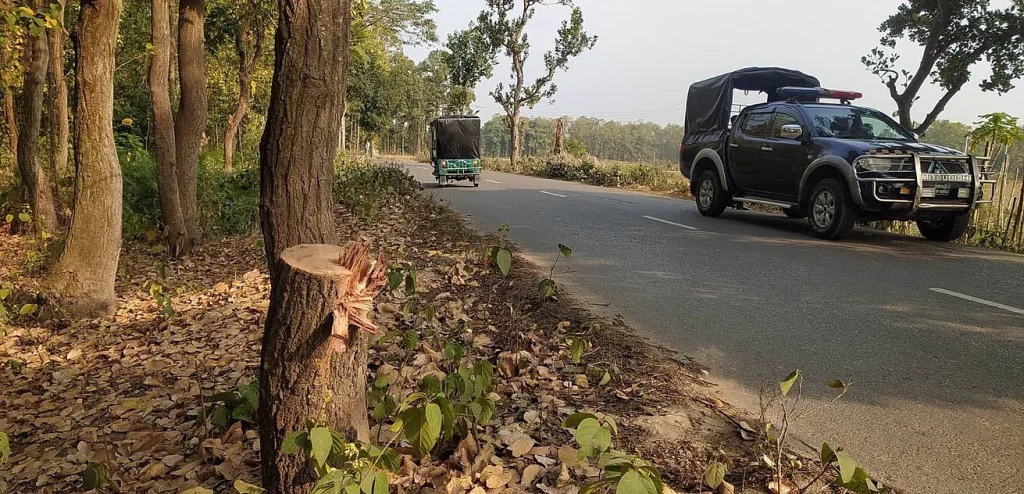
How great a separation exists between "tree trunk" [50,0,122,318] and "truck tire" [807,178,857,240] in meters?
8.92

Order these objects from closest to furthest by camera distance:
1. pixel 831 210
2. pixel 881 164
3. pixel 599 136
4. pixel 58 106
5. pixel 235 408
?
1. pixel 235 408
2. pixel 881 164
3. pixel 831 210
4. pixel 58 106
5. pixel 599 136

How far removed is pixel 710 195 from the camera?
465 inches

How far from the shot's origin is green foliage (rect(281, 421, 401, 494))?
2.19 meters

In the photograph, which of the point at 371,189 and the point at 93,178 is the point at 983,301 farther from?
the point at 371,189

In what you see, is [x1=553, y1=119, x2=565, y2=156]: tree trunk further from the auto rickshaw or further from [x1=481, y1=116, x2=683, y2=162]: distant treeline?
[x1=481, y1=116, x2=683, y2=162]: distant treeline

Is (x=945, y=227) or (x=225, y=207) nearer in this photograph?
(x=945, y=227)

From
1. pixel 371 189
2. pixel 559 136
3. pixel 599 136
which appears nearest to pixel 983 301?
pixel 371 189

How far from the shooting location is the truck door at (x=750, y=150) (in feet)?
34.5

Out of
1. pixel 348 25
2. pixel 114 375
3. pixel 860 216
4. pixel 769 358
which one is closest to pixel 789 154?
pixel 860 216

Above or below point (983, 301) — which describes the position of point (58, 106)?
above

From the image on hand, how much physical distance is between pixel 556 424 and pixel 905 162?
286 inches

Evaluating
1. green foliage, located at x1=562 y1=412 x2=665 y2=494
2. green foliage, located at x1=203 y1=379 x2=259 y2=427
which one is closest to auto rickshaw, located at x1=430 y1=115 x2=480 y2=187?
green foliage, located at x1=203 y1=379 x2=259 y2=427

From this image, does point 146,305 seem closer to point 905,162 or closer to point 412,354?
point 412,354

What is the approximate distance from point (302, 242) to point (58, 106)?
12116 millimetres
